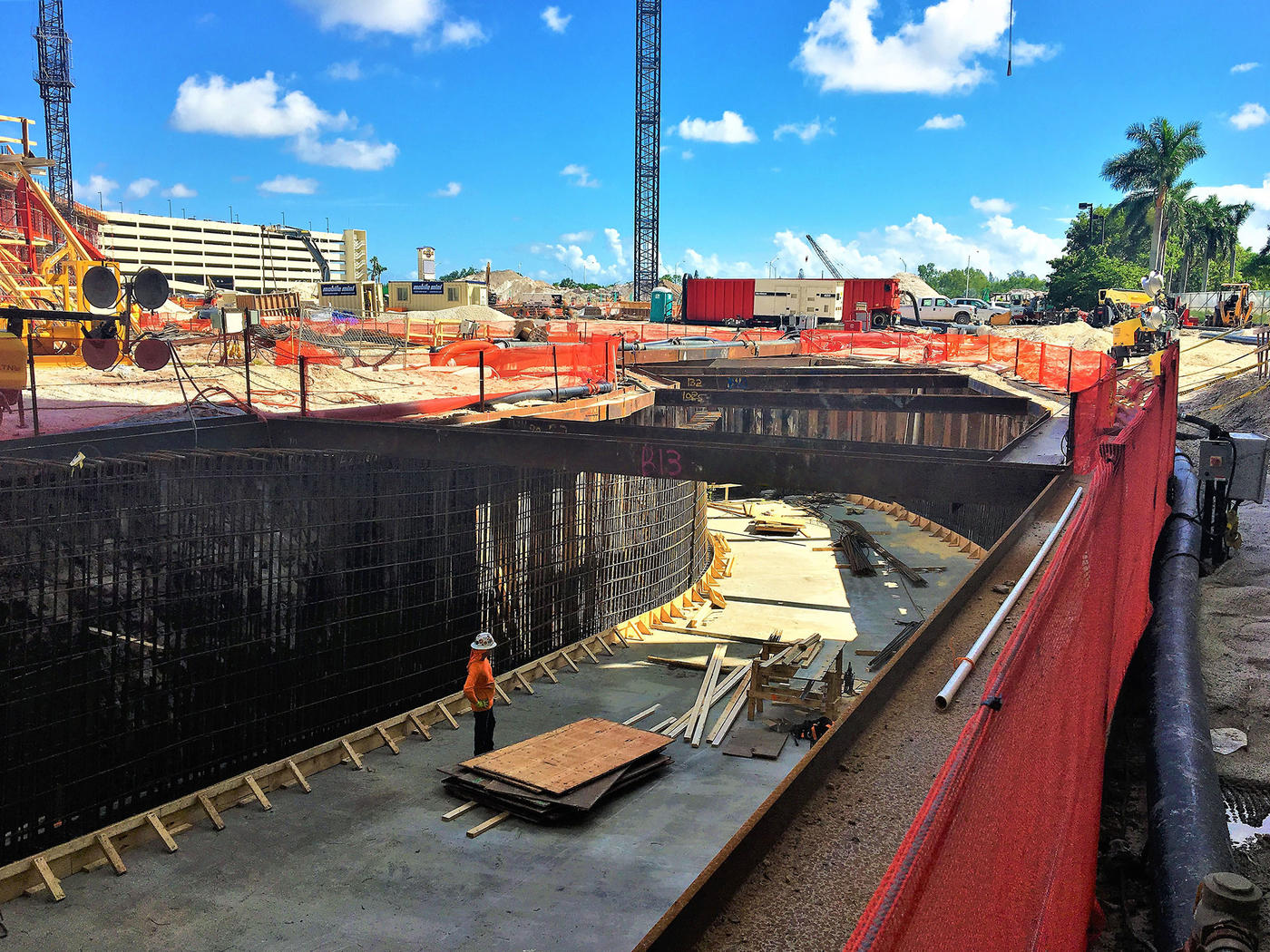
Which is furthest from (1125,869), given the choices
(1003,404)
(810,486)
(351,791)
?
(1003,404)

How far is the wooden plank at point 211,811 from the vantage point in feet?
34.9

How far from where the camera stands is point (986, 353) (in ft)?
120

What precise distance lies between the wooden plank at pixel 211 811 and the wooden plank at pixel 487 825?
2.80 meters

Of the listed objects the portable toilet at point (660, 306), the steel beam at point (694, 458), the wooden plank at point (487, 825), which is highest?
the portable toilet at point (660, 306)

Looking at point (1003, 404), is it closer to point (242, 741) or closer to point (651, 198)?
point (242, 741)

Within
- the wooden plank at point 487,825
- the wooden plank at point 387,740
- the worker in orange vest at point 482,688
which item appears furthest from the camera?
the wooden plank at point 387,740

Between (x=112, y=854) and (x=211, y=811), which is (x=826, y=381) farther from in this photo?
(x=112, y=854)

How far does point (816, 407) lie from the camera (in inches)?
763

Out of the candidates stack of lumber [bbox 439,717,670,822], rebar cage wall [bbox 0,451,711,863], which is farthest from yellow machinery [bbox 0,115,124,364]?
stack of lumber [bbox 439,717,670,822]

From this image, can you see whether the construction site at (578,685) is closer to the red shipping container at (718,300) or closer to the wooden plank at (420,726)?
the wooden plank at (420,726)

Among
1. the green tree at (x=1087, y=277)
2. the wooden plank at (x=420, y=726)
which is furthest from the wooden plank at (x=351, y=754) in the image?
the green tree at (x=1087, y=277)

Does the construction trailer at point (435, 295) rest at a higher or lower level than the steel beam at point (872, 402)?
higher

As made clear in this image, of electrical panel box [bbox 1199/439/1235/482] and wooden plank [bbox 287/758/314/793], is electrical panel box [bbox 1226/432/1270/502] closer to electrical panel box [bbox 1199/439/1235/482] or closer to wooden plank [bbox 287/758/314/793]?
electrical panel box [bbox 1199/439/1235/482]

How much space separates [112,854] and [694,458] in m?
7.60
